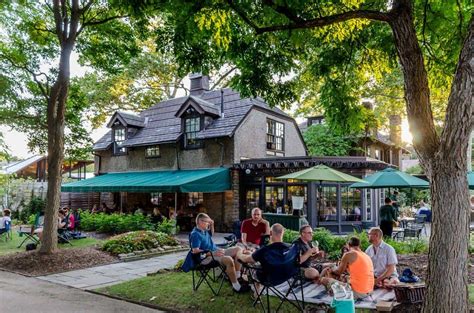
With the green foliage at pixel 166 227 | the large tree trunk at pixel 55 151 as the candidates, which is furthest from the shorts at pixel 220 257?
the green foliage at pixel 166 227

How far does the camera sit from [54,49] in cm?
1218

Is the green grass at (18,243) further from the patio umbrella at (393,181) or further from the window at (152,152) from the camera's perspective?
the patio umbrella at (393,181)

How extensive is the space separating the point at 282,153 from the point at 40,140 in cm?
1234

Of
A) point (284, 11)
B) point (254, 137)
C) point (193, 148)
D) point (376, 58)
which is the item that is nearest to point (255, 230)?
point (284, 11)

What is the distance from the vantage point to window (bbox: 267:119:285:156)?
69.3ft

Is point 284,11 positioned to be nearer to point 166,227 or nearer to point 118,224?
point 166,227

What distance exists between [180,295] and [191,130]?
1395cm

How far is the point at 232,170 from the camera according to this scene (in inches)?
736

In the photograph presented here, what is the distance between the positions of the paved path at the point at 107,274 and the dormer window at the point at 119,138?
13915mm

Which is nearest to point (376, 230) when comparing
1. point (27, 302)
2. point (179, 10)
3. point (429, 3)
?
point (429, 3)

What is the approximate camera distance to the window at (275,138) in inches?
832

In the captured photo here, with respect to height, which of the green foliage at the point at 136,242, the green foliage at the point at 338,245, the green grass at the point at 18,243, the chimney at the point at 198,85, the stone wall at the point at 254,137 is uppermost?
the chimney at the point at 198,85

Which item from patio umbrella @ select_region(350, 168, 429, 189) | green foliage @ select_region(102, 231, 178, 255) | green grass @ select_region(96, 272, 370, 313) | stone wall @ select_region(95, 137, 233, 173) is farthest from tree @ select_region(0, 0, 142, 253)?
patio umbrella @ select_region(350, 168, 429, 189)

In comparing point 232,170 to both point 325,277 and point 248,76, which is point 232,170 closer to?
point 248,76
